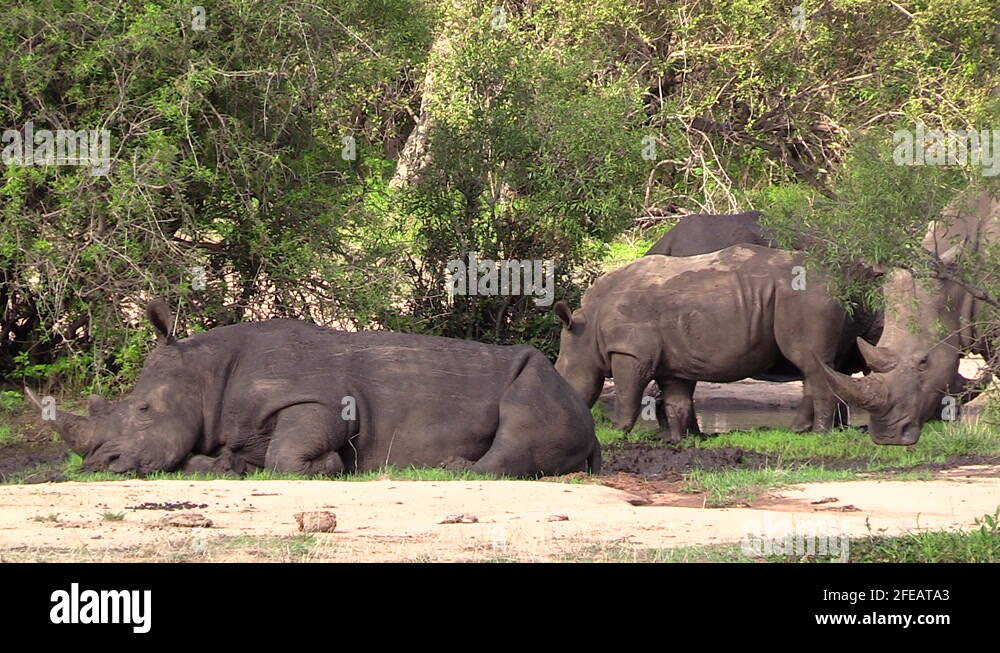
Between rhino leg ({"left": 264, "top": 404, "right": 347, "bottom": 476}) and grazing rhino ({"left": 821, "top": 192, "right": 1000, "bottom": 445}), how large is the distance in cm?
459

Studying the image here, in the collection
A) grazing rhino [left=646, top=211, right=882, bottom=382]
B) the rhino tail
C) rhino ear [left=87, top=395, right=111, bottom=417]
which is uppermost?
grazing rhino [left=646, top=211, right=882, bottom=382]

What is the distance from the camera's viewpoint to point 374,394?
1095 cm

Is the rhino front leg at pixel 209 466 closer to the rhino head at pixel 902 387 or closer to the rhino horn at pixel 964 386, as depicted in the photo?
the rhino head at pixel 902 387

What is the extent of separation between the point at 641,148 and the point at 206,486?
27.3 feet

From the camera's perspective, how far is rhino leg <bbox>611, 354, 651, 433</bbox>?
570 inches

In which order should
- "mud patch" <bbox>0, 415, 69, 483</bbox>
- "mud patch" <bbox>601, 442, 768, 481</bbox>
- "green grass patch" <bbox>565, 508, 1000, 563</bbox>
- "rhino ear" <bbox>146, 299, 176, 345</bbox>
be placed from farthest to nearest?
"mud patch" <bbox>601, 442, 768, 481</bbox> < "mud patch" <bbox>0, 415, 69, 483</bbox> < "rhino ear" <bbox>146, 299, 176, 345</bbox> < "green grass patch" <bbox>565, 508, 1000, 563</bbox>

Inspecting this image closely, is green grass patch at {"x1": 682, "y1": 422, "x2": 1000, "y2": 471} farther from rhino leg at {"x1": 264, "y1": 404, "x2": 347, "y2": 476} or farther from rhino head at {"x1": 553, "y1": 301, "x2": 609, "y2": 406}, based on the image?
rhino leg at {"x1": 264, "y1": 404, "x2": 347, "y2": 476}

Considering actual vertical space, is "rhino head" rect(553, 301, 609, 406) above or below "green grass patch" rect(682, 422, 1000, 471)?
above

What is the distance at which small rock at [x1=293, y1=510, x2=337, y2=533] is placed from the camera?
310 inches

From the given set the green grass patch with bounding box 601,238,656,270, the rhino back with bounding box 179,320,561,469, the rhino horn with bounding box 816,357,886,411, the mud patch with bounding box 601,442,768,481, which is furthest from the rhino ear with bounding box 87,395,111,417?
the green grass patch with bounding box 601,238,656,270

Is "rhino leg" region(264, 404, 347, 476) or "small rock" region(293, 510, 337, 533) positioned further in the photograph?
"rhino leg" region(264, 404, 347, 476)

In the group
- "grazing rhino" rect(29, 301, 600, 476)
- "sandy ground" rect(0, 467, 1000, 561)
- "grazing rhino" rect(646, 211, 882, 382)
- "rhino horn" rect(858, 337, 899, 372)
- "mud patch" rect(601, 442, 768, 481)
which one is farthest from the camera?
"grazing rhino" rect(646, 211, 882, 382)

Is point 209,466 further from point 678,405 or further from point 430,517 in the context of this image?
point 678,405
